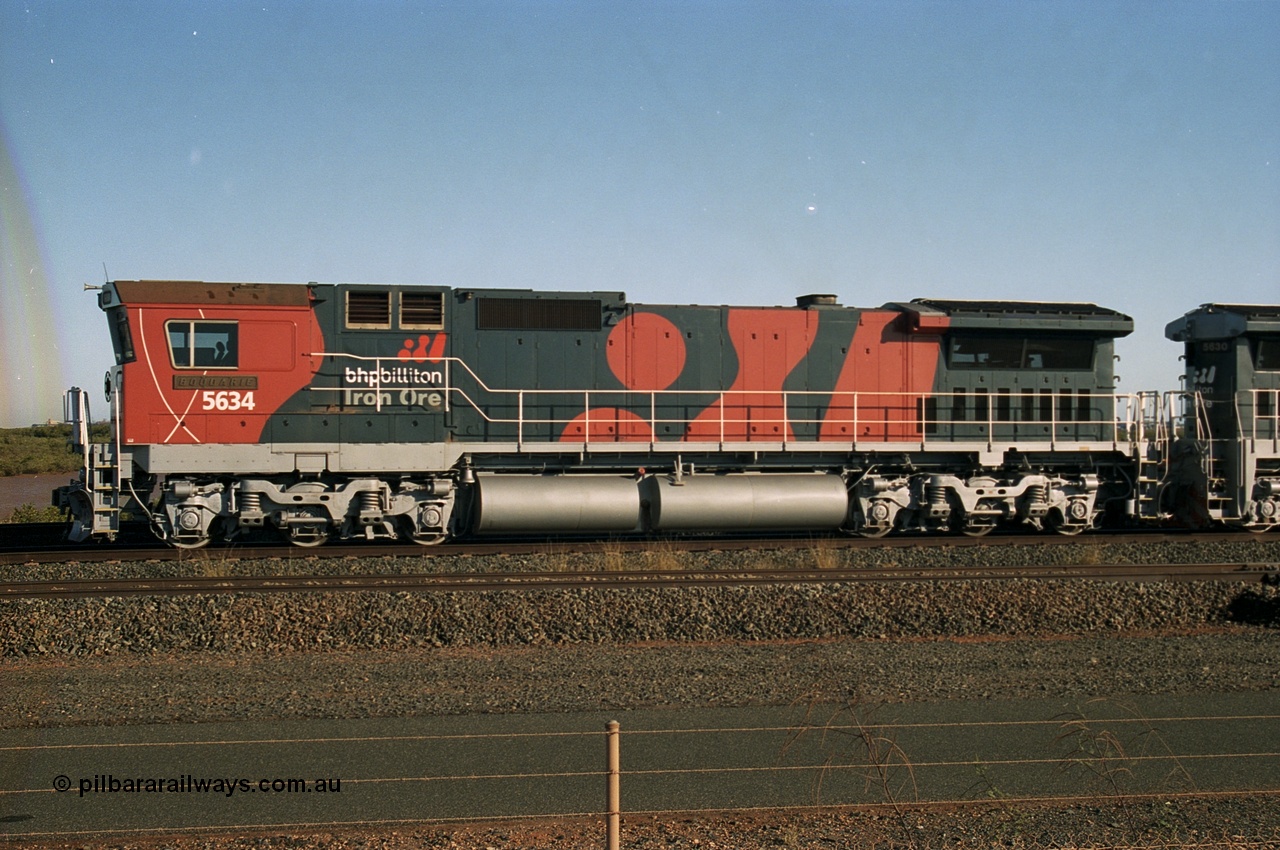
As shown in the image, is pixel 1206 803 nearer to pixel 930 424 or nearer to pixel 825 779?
pixel 825 779

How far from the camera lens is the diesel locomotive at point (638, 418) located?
47.5 ft

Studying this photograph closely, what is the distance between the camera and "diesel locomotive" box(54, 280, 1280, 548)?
47.5 feet

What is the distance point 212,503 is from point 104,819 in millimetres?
9619

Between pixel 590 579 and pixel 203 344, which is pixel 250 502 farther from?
pixel 590 579

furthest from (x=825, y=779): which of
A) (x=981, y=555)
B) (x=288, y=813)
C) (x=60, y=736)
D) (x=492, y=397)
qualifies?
(x=492, y=397)

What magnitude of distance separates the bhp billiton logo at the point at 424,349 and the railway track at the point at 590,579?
13.0 feet

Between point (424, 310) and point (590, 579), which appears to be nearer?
point (590, 579)

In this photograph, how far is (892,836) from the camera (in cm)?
532

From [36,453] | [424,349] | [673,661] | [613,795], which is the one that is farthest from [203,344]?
[36,453]

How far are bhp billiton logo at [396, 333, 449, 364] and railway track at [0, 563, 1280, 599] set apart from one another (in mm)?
3953

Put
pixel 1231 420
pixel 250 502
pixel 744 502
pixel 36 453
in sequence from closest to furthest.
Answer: pixel 250 502 → pixel 744 502 → pixel 1231 420 → pixel 36 453

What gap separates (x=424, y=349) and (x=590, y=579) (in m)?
4.96

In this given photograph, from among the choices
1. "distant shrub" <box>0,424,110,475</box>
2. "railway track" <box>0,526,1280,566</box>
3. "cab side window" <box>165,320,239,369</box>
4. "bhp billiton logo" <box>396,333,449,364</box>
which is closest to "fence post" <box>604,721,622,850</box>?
"railway track" <box>0,526,1280,566</box>

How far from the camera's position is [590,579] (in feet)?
41.3
